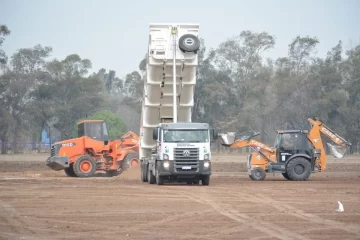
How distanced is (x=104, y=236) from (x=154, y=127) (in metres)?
18.3

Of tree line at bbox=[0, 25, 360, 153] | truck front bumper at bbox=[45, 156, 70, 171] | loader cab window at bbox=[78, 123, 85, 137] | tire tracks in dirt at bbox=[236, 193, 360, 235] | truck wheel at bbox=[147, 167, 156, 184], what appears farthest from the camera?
tree line at bbox=[0, 25, 360, 153]

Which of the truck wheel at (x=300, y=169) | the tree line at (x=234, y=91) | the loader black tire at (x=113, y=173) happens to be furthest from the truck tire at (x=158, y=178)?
the tree line at (x=234, y=91)

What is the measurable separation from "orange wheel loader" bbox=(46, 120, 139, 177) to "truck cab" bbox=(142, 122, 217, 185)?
393 inches

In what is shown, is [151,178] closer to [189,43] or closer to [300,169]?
[189,43]

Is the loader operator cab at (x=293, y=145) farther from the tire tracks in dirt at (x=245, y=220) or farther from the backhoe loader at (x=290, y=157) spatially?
the tire tracks in dirt at (x=245, y=220)

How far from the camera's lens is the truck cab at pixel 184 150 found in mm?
30578

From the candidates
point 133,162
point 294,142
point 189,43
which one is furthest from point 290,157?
point 133,162

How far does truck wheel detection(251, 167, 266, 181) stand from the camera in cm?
3575

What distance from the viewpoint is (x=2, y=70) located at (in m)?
97.4

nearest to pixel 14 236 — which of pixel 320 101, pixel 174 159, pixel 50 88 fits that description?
pixel 174 159

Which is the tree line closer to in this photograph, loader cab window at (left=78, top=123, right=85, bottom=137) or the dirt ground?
loader cab window at (left=78, top=123, right=85, bottom=137)

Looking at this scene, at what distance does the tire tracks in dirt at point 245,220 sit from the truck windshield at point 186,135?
5492mm

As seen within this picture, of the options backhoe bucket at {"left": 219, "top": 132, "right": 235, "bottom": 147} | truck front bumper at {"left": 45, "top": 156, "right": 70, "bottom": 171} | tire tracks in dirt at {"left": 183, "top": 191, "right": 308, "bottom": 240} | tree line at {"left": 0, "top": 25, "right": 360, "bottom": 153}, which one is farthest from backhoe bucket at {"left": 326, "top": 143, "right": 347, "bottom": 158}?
tree line at {"left": 0, "top": 25, "right": 360, "bottom": 153}

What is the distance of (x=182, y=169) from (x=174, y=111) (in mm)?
2806
